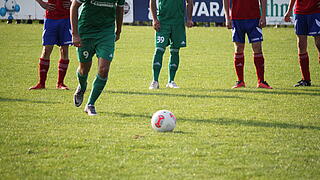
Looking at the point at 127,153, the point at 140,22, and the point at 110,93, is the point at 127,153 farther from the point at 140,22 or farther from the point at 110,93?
the point at 140,22

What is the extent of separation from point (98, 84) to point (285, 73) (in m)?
7.04

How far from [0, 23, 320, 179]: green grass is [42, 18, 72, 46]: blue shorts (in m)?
0.92

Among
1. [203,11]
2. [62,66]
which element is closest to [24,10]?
[203,11]

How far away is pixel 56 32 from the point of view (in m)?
11.1

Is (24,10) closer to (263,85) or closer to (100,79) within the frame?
(263,85)

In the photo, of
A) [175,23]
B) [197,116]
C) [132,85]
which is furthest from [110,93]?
[197,116]

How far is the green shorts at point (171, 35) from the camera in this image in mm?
11430

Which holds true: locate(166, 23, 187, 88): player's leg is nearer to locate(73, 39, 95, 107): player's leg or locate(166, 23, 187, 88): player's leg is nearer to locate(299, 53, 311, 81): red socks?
locate(299, 53, 311, 81): red socks

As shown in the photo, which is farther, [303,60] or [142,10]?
[142,10]

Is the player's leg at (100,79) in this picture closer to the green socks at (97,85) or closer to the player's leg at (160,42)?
the green socks at (97,85)

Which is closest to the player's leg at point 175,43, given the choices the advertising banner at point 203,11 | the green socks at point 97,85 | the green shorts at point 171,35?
the green shorts at point 171,35

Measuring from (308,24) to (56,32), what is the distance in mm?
4947

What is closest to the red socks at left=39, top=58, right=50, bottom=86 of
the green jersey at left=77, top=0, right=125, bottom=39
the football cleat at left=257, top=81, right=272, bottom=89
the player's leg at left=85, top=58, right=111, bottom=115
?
the green jersey at left=77, top=0, right=125, bottom=39

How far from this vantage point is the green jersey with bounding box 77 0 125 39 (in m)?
8.13
